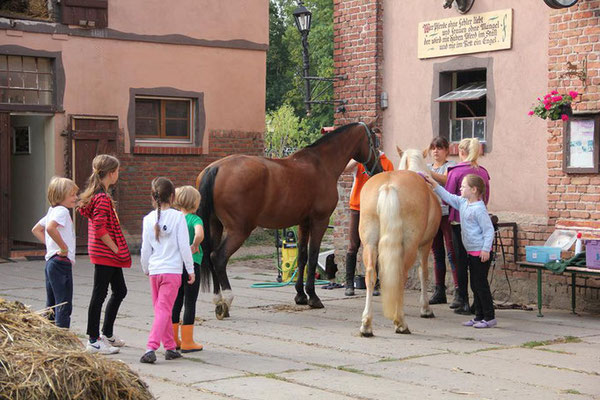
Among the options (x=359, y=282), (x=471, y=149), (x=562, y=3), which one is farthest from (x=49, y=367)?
(x=359, y=282)

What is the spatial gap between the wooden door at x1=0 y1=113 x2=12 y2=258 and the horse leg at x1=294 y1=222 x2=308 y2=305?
6787 millimetres

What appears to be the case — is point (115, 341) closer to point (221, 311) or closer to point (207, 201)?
point (221, 311)

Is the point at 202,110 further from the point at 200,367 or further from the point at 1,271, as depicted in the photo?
the point at 200,367

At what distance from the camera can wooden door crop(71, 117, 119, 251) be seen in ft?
52.0

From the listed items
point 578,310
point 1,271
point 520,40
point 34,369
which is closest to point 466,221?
point 578,310

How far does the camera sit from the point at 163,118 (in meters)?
17.5

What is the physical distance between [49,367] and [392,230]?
15.2 ft

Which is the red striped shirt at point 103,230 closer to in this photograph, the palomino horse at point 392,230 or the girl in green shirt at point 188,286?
the girl in green shirt at point 188,286

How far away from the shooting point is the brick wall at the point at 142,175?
16766 mm

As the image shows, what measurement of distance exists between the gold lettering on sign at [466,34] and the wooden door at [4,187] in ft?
24.3

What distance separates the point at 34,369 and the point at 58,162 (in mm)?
12380

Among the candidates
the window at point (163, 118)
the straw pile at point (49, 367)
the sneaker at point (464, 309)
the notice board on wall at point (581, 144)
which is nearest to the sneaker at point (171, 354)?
the straw pile at point (49, 367)

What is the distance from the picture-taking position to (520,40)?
10523mm

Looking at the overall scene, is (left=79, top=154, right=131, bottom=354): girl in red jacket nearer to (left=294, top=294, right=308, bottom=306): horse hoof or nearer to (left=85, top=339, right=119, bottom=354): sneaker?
(left=85, top=339, right=119, bottom=354): sneaker
